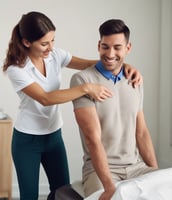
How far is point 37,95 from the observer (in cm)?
183

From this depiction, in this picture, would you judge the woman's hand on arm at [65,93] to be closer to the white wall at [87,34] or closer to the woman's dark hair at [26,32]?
the woman's dark hair at [26,32]

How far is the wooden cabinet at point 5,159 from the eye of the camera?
288 centimetres

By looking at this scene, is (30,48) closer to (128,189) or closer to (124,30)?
(124,30)

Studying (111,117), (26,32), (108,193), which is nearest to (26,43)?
(26,32)

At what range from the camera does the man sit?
1771 millimetres

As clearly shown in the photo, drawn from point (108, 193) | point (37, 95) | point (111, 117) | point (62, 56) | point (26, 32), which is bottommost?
point (108, 193)

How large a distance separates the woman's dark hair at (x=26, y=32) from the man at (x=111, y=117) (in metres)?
Result: 0.25

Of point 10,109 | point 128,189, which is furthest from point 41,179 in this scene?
point 128,189

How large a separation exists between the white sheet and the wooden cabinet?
59.8 inches

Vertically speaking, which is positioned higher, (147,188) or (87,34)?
(87,34)

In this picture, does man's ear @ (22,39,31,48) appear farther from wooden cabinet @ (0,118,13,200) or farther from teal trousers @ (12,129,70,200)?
wooden cabinet @ (0,118,13,200)

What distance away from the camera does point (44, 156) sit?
2.09 metres

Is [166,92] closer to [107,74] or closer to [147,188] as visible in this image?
[107,74]

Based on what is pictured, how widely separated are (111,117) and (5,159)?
1.38 meters
